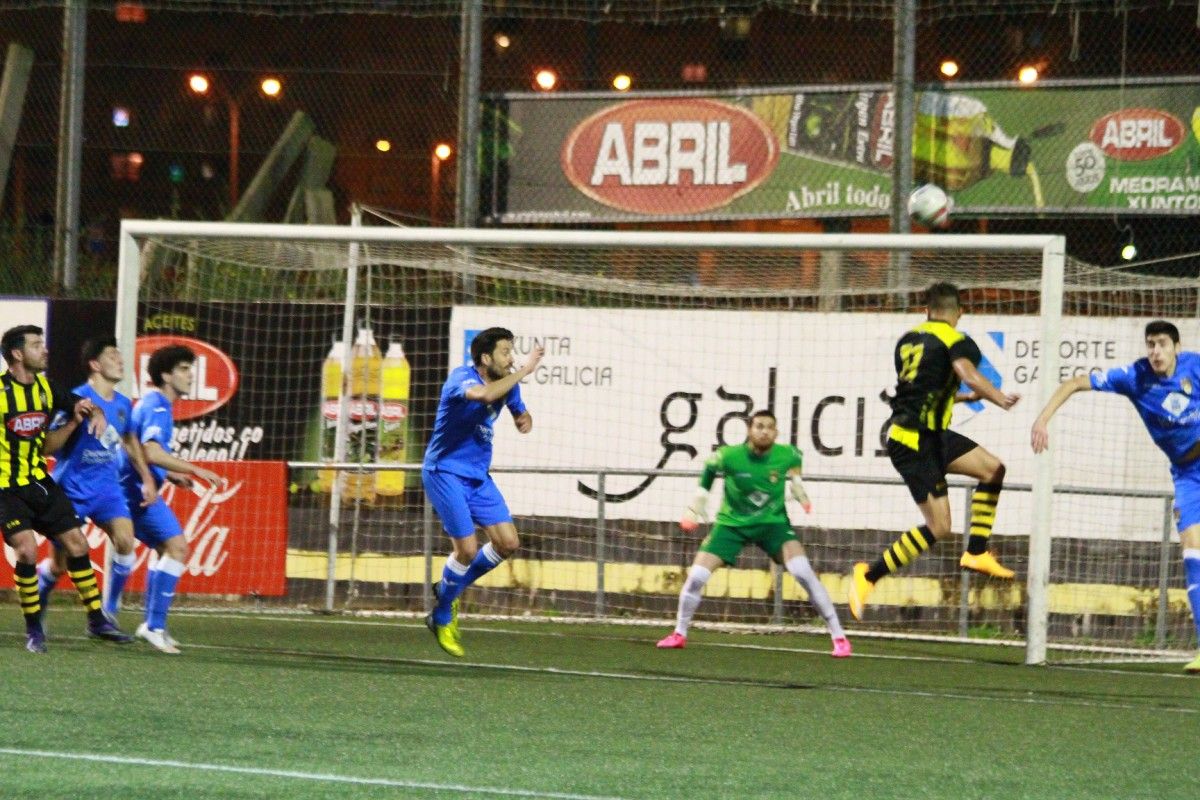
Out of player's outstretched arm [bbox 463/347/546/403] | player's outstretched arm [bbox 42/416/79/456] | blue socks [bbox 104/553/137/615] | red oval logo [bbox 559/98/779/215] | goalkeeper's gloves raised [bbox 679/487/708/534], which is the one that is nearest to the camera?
player's outstretched arm [bbox 463/347/546/403]

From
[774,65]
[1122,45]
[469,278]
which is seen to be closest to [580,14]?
[774,65]

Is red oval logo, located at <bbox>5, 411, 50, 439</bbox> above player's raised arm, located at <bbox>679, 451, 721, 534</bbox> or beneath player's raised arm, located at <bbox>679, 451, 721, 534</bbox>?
above

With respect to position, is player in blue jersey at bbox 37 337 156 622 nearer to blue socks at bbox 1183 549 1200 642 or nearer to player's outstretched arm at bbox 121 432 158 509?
player's outstretched arm at bbox 121 432 158 509

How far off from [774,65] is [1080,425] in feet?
17.7

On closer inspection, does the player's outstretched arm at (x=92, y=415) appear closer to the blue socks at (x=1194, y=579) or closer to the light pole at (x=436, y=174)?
the blue socks at (x=1194, y=579)

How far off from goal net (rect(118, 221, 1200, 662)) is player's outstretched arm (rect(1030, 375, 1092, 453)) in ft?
8.12

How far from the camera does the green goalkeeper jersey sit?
465 inches

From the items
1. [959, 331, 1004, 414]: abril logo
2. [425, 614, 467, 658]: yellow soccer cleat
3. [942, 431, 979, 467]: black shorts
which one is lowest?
[425, 614, 467, 658]: yellow soccer cleat

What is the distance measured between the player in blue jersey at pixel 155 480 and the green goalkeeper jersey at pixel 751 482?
322 centimetres

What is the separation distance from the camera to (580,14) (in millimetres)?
18031

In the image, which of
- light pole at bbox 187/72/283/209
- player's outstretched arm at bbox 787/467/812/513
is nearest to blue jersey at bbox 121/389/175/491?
player's outstretched arm at bbox 787/467/812/513

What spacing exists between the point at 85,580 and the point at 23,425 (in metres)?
1.06

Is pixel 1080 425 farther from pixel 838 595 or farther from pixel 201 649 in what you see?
pixel 201 649

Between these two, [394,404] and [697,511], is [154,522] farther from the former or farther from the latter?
[394,404]
